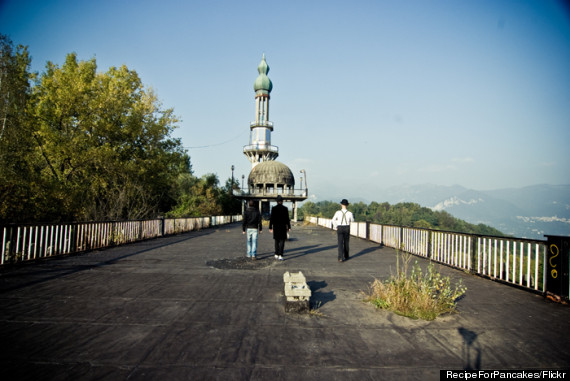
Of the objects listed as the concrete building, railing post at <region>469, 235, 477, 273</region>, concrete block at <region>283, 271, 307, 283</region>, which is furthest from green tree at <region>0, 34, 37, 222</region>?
the concrete building

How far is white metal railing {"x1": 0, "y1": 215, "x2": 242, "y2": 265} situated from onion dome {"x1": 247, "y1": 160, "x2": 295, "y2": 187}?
3207 cm

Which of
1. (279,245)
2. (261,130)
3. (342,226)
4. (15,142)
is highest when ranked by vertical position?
(261,130)

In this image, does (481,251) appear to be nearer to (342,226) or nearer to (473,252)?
(473,252)

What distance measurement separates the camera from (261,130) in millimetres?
59188

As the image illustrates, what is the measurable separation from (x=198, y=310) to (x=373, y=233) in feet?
41.1

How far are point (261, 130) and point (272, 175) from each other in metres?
14.7

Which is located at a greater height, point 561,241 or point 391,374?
point 561,241

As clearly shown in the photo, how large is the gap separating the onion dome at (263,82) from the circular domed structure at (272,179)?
19048 millimetres

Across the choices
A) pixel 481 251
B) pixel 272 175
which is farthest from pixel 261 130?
pixel 481 251

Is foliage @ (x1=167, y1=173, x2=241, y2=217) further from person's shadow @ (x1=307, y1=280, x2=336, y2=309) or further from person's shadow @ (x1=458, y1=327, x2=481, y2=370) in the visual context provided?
person's shadow @ (x1=458, y1=327, x2=481, y2=370)

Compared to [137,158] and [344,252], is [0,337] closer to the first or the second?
[344,252]

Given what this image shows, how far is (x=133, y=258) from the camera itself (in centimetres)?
955

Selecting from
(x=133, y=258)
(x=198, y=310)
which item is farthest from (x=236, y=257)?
(x=198, y=310)

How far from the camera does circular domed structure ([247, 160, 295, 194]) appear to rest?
47.9 meters
